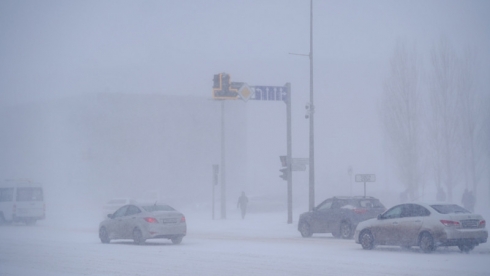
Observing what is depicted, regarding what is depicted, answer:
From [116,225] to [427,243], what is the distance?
451 inches

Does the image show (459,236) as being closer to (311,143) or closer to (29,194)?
(311,143)

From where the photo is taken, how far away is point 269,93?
111ft

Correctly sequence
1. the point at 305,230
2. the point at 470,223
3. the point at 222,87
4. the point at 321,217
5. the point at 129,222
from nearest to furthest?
the point at 470,223
the point at 129,222
the point at 321,217
the point at 305,230
the point at 222,87

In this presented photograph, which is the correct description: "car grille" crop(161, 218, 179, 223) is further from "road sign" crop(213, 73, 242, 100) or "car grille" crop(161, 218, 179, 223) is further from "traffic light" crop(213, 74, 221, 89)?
"traffic light" crop(213, 74, 221, 89)

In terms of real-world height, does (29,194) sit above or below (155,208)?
below

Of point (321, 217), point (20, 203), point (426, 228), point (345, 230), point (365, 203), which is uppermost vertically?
point (365, 203)

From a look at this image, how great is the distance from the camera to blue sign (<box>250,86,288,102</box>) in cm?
3322

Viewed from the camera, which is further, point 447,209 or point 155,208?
point 155,208

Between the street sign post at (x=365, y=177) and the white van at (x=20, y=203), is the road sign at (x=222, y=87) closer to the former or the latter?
the street sign post at (x=365, y=177)

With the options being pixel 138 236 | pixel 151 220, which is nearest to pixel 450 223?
pixel 151 220

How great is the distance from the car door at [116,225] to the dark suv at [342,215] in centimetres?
718

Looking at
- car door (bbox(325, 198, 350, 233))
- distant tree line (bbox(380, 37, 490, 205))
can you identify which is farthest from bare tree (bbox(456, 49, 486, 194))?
car door (bbox(325, 198, 350, 233))

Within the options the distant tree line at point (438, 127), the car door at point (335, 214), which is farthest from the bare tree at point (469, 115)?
the car door at point (335, 214)

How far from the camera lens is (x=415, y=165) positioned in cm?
5041
